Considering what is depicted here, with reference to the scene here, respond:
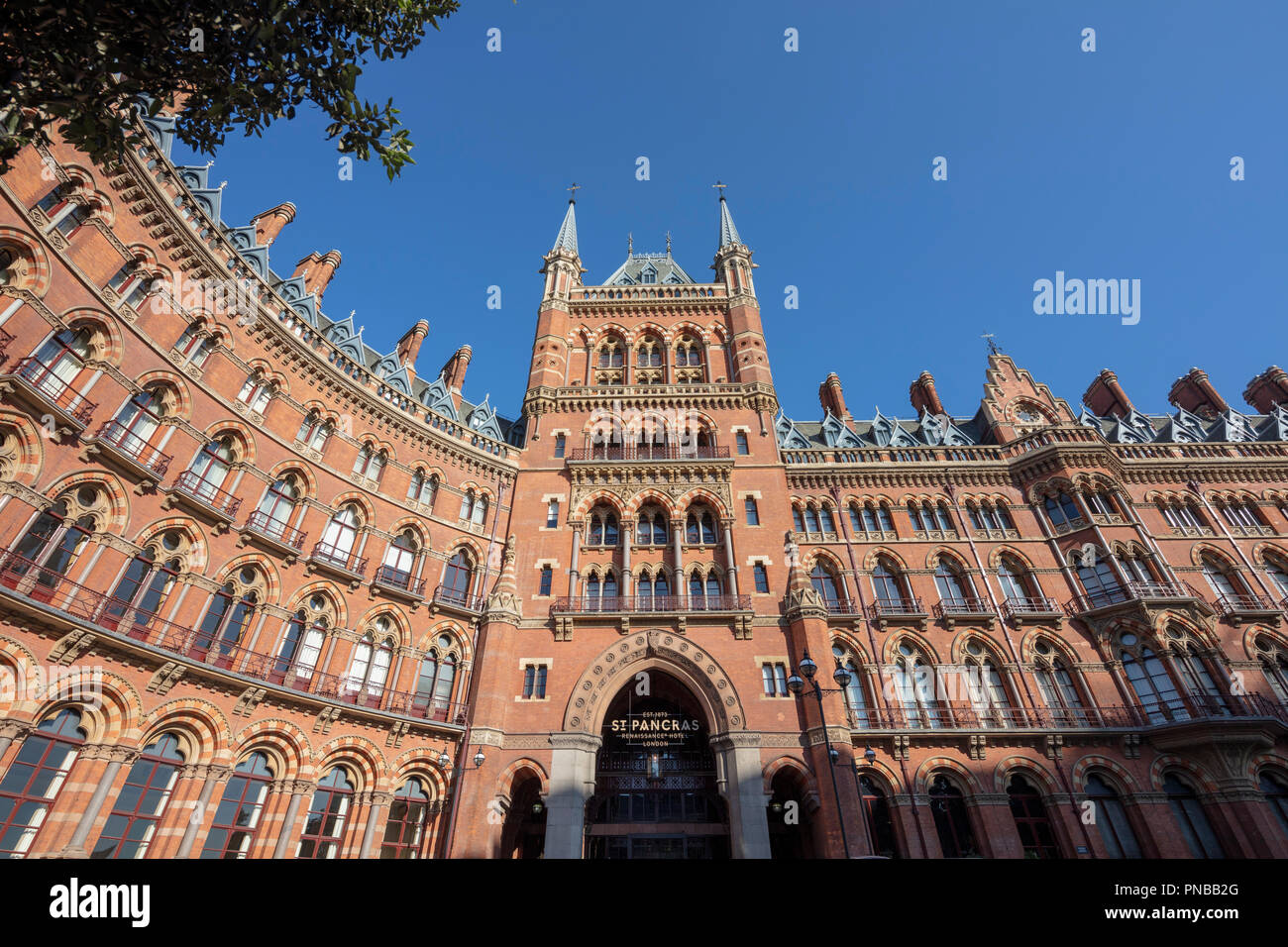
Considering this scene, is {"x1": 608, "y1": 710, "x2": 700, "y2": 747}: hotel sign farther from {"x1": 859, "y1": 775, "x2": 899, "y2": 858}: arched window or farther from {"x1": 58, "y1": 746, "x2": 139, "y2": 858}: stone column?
{"x1": 58, "y1": 746, "x2": 139, "y2": 858}: stone column

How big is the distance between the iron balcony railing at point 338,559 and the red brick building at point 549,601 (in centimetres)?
24

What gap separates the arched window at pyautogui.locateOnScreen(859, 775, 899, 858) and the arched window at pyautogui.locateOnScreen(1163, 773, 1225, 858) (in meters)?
10.8

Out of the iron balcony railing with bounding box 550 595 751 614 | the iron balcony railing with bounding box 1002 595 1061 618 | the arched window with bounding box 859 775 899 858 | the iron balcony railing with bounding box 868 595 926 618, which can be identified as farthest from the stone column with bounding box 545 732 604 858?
the iron balcony railing with bounding box 1002 595 1061 618

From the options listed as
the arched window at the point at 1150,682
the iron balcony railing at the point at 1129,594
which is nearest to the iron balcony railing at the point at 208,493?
the iron balcony railing at the point at 1129,594

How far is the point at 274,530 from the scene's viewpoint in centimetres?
2239

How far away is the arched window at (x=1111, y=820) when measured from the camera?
73.5ft

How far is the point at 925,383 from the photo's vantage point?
40469 millimetres

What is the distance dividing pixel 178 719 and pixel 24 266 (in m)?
14.2

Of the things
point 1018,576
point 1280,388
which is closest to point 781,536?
point 1018,576

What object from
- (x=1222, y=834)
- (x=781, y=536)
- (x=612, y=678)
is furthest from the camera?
(x=781, y=536)

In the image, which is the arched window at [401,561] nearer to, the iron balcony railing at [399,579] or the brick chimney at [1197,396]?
the iron balcony railing at [399,579]
